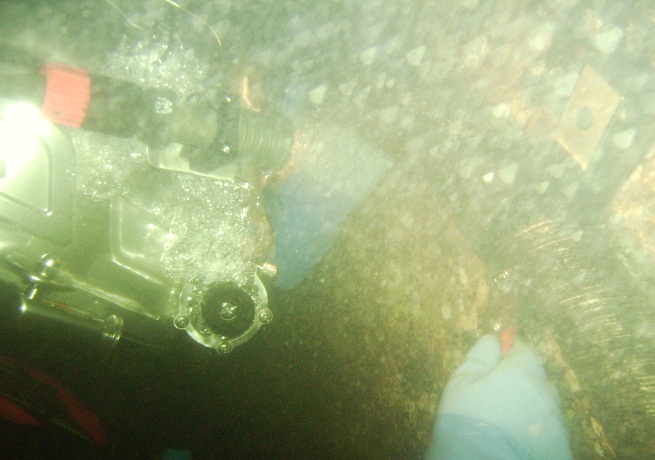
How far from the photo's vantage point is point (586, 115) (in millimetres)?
1799

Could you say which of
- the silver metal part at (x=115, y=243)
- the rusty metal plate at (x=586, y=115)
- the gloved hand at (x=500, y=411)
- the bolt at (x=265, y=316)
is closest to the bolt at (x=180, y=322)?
the silver metal part at (x=115, y=243)

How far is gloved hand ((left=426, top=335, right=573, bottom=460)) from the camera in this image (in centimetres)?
178

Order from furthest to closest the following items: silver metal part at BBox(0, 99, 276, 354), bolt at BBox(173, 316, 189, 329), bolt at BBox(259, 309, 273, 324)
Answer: bolt at BBox(259, 309, 273, 324), bolt at BBox(173, 316, 189, 329), silver metal part at BBox(0, 99, 276, 354)

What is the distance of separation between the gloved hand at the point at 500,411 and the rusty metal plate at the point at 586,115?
1.06m

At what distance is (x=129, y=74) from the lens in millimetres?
2215

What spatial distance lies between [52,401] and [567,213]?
2516 mm

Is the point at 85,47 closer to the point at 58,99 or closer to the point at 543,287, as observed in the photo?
the point at 58,99

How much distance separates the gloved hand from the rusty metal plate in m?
1.06

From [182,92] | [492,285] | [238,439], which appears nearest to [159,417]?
[238,439]

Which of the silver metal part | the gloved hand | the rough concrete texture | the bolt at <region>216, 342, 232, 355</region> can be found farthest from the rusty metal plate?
the bolt at <region>216, 342, 232, 355</region>

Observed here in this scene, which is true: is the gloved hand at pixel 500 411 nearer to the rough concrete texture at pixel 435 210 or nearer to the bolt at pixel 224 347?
the rough concrete texture at pixel 435 210

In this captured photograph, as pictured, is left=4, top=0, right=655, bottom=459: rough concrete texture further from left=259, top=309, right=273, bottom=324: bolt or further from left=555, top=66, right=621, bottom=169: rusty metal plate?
left=259, top=309, right=273, bottom=324: bolt

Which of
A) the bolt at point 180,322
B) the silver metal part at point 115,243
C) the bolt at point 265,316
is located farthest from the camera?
the bolt at point 265,316

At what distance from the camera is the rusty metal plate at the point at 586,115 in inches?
69.9
